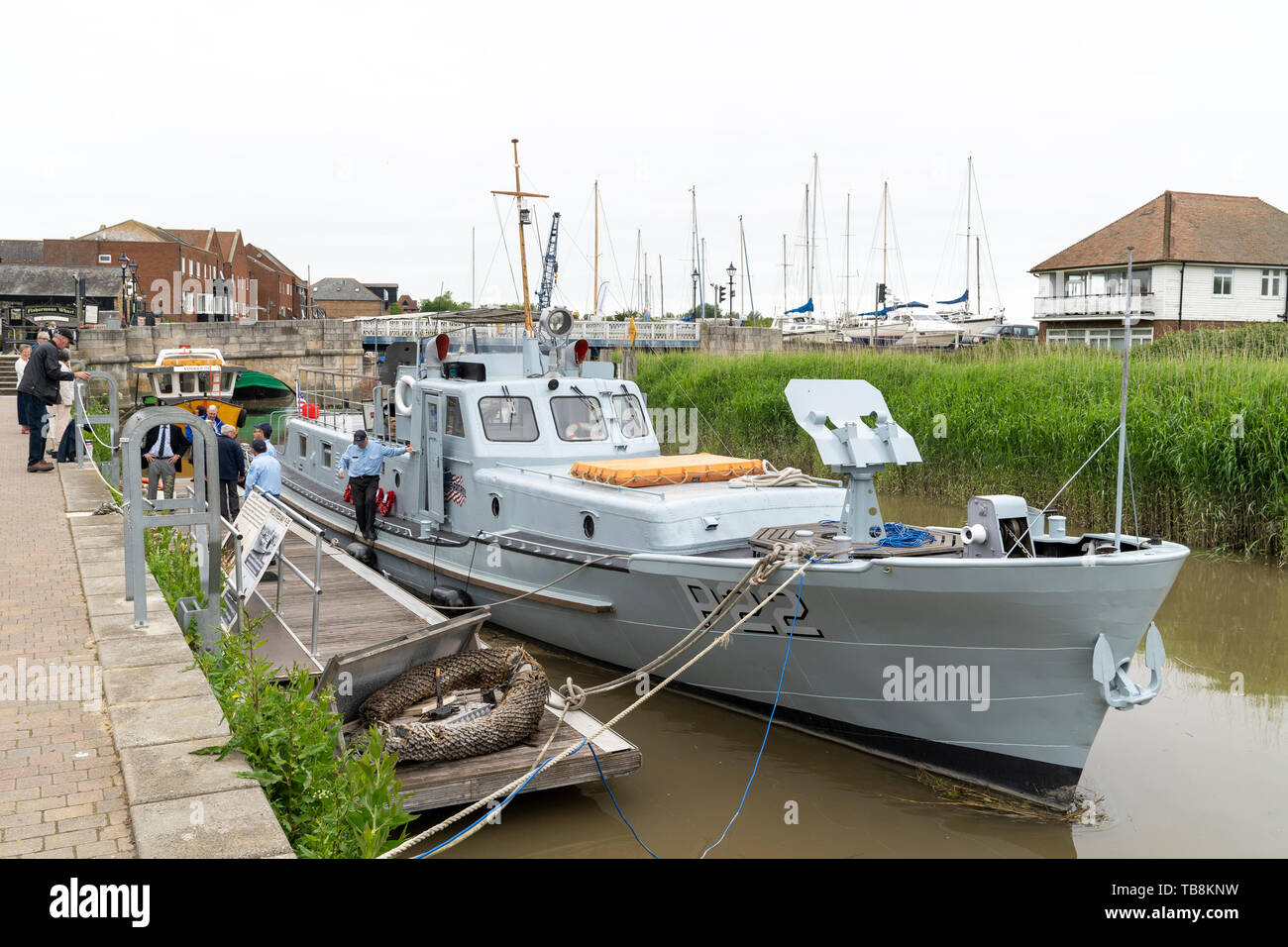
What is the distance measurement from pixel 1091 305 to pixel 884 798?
1538 inches

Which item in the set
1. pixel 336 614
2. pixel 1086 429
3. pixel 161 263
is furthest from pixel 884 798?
pixel 161 263

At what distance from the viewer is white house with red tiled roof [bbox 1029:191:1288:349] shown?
126 ft

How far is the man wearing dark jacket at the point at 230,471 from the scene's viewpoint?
12.9 m

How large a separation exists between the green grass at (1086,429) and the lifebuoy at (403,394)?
32.8ft

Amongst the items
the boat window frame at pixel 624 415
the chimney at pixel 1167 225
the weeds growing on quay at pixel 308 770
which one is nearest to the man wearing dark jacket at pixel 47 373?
the boat window frame at pixel 624 415

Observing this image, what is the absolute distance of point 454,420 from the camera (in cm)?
1131

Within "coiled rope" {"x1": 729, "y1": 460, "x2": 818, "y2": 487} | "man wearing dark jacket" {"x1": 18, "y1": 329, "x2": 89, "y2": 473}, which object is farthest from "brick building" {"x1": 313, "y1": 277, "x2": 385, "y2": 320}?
"coiled rope" {"x1": 729, "y1": 460, "x2": 818, "y2": 487}

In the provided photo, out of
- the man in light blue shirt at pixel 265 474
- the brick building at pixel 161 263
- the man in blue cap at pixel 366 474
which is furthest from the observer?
the brick building at pixel 161 263

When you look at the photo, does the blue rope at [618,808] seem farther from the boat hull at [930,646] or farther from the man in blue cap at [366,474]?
the man in blue cap at [366,474]

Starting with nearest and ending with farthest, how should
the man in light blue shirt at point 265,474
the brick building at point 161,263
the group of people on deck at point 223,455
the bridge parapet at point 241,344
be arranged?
the man in light blue shirt at point 265,474
the group of people on deck at point 223,455
the bridge parapet at point 241,344
the brick building at point 161,263

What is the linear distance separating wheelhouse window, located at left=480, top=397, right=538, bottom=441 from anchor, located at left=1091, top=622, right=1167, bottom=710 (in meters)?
6.51

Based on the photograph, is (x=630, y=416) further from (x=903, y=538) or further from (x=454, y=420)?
(x=903, y=538)

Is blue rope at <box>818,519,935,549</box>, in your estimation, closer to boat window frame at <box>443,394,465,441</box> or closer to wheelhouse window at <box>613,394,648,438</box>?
wheelhouse window at <box>613,394,648,438</box>

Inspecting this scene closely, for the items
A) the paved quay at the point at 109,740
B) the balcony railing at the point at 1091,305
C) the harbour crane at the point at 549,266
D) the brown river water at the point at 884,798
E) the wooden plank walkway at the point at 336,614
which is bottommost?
the brown river water at the point at 884,798
